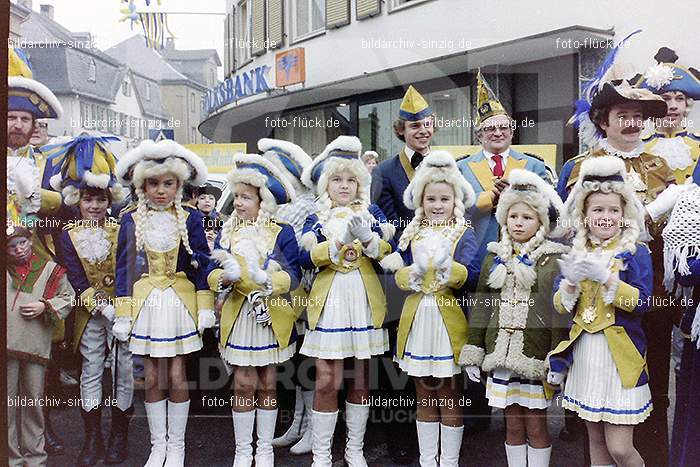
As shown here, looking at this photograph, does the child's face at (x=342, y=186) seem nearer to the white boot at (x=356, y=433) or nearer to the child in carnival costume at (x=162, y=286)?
the child in carnival costume at (x=162, y=286)

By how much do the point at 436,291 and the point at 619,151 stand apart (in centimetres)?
98

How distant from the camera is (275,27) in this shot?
3.24m

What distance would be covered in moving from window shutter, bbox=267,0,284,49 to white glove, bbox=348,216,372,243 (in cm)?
95

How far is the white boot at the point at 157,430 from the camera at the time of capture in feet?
10.1

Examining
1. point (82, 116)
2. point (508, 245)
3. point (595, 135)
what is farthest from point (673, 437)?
point (82, 116)

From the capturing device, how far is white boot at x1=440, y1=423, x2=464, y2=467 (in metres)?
2.95

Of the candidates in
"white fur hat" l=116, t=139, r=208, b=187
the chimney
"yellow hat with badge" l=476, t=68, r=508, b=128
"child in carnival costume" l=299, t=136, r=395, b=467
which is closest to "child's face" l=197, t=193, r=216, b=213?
"white fur hat" l=116, t=139, r=208, b=187

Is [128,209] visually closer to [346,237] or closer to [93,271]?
[93,271]

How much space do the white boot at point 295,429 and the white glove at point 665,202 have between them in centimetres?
178

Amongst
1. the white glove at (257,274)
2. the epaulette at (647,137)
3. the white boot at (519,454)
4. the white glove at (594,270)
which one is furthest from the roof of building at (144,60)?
the white boot at (519,454)

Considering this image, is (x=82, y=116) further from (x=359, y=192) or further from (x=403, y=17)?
(x=403, y=17)

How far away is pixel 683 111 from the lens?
118 inches

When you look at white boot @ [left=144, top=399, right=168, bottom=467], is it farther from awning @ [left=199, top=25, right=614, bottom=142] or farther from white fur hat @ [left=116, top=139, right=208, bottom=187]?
awning @ [left=199, top=25, right=614, bottom=142]

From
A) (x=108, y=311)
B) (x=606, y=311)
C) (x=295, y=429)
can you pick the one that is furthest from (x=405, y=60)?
Answer: (x=295, y=429)
